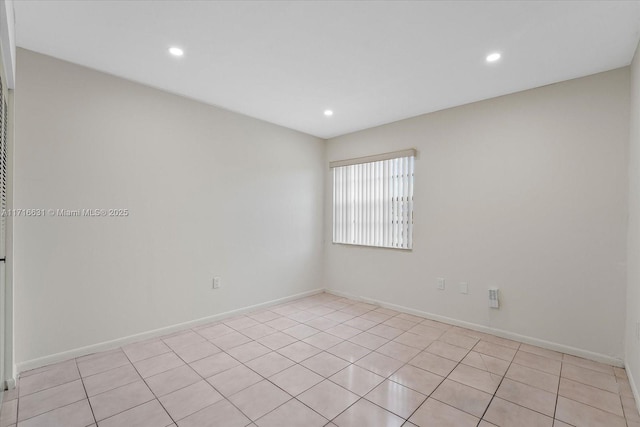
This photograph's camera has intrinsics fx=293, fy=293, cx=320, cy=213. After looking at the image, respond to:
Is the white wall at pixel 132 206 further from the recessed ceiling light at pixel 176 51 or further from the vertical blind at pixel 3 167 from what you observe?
the recessed ceiling light at pixel 176 51

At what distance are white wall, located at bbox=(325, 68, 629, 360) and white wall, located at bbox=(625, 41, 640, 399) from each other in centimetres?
12

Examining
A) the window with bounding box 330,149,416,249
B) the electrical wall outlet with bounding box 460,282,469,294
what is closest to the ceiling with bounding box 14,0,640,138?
the window with bounding box 330,149,416,249

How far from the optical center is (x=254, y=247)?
151 inches

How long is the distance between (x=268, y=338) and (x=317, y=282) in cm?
181

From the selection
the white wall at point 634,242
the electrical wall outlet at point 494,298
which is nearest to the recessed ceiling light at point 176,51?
the white wall at point 634,242

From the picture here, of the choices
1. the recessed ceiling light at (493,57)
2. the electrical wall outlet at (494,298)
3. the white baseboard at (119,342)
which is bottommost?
the white baseboard at (119,342)

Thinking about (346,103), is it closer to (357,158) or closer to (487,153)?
(357,158)

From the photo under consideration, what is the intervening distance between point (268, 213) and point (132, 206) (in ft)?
5.30

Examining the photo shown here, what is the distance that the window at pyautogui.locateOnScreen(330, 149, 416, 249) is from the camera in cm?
381

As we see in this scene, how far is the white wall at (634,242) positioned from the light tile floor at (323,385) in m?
0.21

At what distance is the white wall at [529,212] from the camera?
8.23 ft

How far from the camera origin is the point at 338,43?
2.18 meters

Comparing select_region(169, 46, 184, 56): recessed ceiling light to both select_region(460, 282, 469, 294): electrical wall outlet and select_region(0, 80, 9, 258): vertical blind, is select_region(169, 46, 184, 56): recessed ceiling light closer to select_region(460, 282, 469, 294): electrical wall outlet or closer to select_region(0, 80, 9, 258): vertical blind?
select_region(0, 80, 9, 258): vertical blind

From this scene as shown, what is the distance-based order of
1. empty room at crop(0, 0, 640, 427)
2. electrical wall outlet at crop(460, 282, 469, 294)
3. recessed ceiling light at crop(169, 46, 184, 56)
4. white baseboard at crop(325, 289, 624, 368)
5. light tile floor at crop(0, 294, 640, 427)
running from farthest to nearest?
electrical wall outlet at crop(460, 282, 469, 294) < white baseboard at crop(325, 289, 624, 368) < recessed ceiling light at crop(169, 46, 184, 56) < empty room at crop(0, 0, 640, 427) < light tile floor at crop(0, 294, 640, 427)
